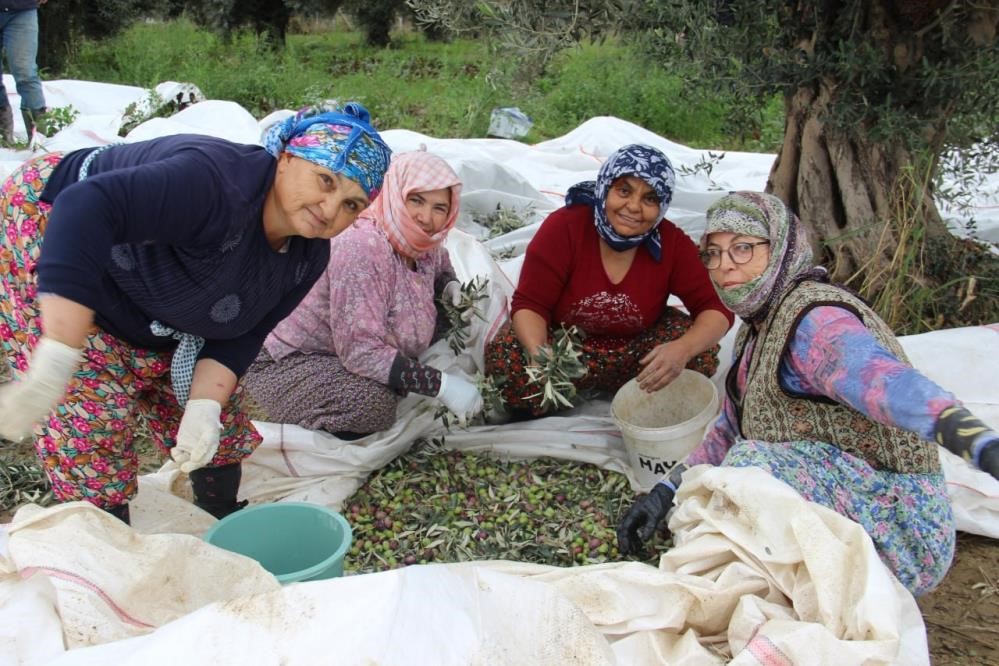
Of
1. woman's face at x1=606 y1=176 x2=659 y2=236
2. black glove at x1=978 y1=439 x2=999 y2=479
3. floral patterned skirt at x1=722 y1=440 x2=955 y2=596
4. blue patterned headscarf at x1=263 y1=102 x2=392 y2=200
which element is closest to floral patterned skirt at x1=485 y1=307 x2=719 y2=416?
woman's face at x1=606 y1=176 x2=659 y2=236

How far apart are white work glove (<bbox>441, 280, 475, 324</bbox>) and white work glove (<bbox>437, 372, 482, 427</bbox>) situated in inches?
17.2

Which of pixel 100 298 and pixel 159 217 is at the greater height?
pixel 159 217

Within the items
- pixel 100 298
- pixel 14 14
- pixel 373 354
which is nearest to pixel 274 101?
pixel 14 14

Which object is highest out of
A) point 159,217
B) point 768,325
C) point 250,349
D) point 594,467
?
point 159,217

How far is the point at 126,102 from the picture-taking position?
22.4ft

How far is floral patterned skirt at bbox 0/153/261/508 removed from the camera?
1954 mm

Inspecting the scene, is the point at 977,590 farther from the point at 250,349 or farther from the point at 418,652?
the point at 250,349

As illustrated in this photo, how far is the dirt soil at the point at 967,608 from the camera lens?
2.26 metres

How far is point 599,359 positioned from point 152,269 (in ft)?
5.90

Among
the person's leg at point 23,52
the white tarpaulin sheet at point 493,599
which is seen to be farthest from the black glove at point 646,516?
the person's leg at point 23,52

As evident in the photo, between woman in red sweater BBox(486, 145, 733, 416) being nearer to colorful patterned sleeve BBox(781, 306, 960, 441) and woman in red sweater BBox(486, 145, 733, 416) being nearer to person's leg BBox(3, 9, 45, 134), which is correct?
colorful patterned sleeve BBox(781, 306, 960, 441)

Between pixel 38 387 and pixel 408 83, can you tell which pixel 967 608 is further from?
pixel 408 83

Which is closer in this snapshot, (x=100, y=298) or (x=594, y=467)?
(x=100, y=298)

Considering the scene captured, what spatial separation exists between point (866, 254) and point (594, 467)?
1.58m
